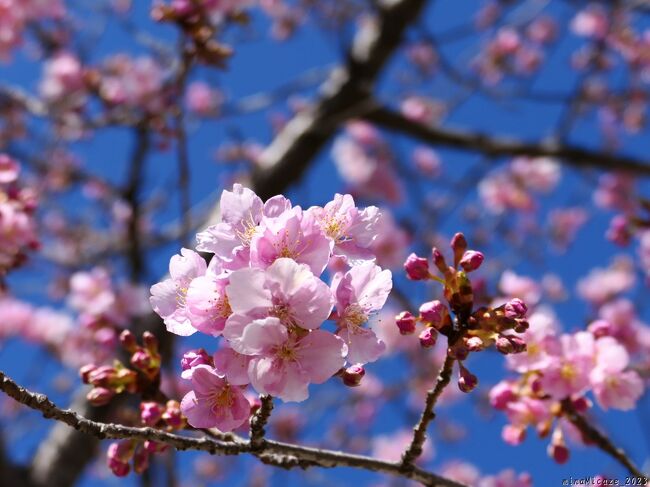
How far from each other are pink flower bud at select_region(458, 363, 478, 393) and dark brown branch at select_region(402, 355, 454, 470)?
0.03m

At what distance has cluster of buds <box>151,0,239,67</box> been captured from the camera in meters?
2.45

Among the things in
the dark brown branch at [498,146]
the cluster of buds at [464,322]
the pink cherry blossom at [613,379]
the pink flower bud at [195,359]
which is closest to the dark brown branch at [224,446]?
the pink flower bud at [195,359]

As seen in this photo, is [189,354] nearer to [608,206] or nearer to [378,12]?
[378,12]

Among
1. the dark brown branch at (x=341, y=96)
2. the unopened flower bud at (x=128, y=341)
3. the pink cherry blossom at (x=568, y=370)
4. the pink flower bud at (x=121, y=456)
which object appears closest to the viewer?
the pink flower bud at (x=121, y=456)

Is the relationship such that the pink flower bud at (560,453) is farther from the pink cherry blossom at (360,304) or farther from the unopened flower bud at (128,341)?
the unopened flower bud at (128,341)

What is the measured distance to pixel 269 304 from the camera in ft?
3.44

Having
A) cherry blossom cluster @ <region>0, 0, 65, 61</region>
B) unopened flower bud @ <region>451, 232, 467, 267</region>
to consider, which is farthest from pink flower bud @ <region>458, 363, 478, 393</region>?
cherry blossom cluster @ <region>0, 0, 65, 61</region>

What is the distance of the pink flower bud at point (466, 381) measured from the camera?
3.99ft

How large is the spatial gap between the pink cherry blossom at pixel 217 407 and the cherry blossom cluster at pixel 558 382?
78cm

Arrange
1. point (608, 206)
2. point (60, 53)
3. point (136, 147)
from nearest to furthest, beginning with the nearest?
1. point (136, 147)
2. point (60, 53)
3. point (608, 206)

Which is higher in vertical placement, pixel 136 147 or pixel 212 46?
pixel 136 147

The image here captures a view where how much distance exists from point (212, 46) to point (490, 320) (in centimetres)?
175

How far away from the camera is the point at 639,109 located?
6.40 metres

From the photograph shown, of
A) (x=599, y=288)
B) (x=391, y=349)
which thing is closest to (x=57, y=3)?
(x=391, y=349)
